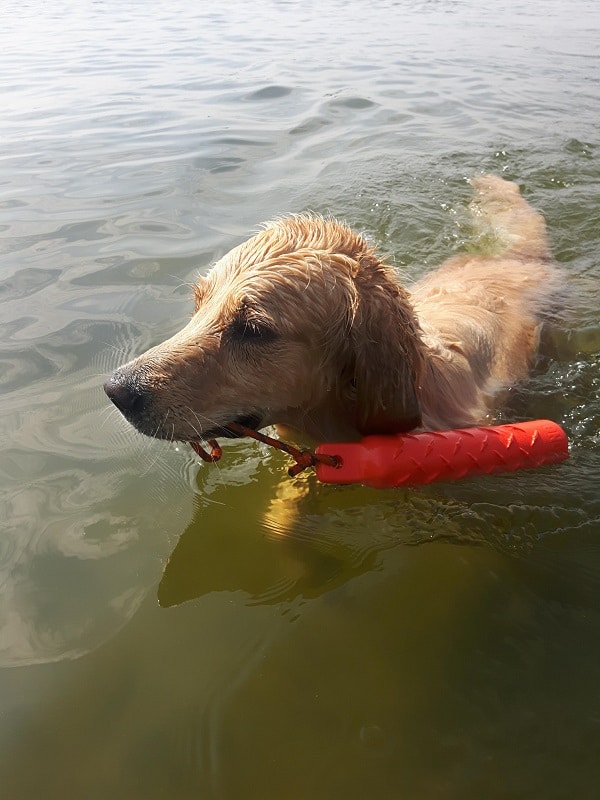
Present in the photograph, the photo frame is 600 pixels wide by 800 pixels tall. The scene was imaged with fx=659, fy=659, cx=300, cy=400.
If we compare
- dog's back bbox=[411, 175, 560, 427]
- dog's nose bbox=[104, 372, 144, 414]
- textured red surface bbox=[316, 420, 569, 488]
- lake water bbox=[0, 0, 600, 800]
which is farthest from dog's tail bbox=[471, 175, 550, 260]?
dog's nose bbox=[104, 372, 144, 414]

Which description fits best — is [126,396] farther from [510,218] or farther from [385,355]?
[510,218]

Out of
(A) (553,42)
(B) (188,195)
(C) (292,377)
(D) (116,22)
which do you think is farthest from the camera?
(D) (116,22)

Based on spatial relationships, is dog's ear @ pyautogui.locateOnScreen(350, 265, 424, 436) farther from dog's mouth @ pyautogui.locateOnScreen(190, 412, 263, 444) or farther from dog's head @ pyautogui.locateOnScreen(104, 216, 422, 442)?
dog's mouth @ pyautogui.locateOnScreen(190, 412, 263, 444)

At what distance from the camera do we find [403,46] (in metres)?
18.3

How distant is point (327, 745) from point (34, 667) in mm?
1409

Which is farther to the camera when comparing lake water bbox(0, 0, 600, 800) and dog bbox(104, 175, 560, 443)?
dog bbox(104, 175, 560, 443)

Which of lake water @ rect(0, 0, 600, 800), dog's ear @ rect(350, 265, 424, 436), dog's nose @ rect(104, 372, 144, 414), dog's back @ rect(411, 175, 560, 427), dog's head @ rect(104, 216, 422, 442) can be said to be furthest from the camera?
dog's back @ rect(411, 175, 560, 427)

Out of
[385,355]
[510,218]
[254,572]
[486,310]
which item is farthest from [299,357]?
[510,218]

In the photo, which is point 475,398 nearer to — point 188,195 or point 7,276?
point 7,276

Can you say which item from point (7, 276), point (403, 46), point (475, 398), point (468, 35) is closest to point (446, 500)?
point (475, 398)

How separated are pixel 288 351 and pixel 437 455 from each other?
3.39ft

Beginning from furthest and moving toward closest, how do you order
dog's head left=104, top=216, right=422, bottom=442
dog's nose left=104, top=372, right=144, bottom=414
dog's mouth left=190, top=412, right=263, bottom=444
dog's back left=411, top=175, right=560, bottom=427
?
dog's back left=411, top=175, right=560, bottom=427 < dog's mouth left=190, top=412, right=263, bottom=444 < dog's head left=104, top=216, right=422, bottom=442 < dog's nose left=104, top=372, right=144, bottom=414

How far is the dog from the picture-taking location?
11.0ft

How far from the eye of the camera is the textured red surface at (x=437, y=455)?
3.71 m
